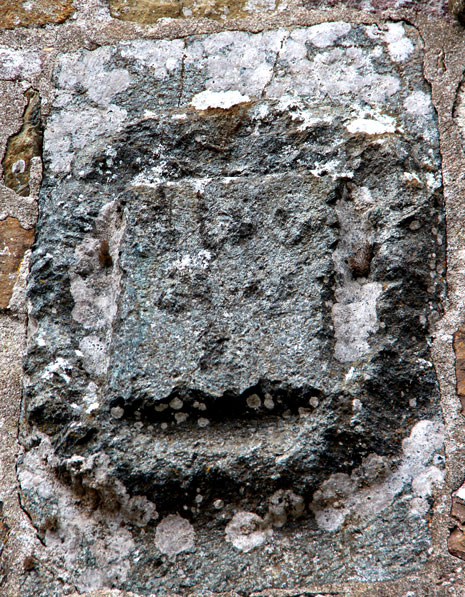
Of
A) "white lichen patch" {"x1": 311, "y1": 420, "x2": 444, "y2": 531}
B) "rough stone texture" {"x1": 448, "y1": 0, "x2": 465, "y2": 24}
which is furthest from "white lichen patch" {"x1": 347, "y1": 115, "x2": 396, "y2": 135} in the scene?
"white lichen patch" {"x1": 311, "y1": 420, "x2": 444, "y2": 531}

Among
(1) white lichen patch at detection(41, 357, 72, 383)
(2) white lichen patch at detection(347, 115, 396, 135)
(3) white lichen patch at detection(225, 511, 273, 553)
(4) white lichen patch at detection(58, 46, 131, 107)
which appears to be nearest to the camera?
(3) white lichen patch at detection(225, 511, 273, 553)

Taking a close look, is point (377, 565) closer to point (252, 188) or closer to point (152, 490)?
Answer: point (152, 490)

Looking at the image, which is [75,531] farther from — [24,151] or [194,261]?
[24,151]

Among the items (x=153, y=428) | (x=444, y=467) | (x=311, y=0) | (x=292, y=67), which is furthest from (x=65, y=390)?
(x=311, y=0)

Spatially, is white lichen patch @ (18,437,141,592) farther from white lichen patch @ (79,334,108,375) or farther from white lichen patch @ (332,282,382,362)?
white lichen patch @ (332,282,382,362)

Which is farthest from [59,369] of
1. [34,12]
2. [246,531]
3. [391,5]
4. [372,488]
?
[391,5]

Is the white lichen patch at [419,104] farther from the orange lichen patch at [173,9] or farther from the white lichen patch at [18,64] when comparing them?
the white lichen patch at [18,64]
